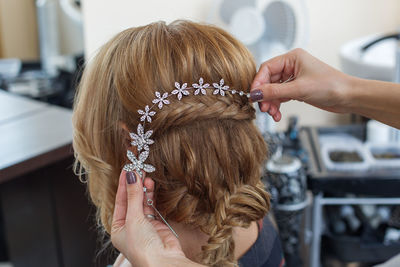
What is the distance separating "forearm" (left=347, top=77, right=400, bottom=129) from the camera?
2.78 ft

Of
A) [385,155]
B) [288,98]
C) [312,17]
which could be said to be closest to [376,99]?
[288,98]

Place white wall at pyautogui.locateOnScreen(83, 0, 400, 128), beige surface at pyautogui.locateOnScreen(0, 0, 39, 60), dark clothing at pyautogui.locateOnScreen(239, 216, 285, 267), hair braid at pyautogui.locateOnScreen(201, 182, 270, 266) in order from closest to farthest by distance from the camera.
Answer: hair braid at pyautogui.locateOnScreen(201, 182, 270, 266) < dark clothing at pyautogui.locateOnScreen(239, 216, 285, 267) < white wall at pyautogui.locateOnScreen(83, 0, 400, 128) < beige surface at pyautogui.locateOnScreen(0, 0, 39, 60)

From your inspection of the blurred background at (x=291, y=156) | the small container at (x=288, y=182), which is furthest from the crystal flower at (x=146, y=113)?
the small container at (x=288, y=182)

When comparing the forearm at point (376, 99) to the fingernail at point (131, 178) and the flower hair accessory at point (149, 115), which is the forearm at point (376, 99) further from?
the fingernail at point (131, 178)

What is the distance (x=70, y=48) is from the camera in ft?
8.75

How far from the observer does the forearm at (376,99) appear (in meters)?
0.85

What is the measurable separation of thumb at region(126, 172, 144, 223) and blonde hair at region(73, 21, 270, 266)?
0.06 metres

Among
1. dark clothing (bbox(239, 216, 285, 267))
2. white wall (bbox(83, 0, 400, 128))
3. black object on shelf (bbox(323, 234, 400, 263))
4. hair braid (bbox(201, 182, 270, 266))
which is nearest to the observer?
hair braid (bbox(201, 182, 270, 266))

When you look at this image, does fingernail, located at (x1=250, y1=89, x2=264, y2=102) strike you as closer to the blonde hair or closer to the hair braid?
the blonde hair

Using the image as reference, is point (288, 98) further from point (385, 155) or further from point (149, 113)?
point (385, 155)

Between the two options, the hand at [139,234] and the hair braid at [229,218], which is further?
the hair braid at [229,218]

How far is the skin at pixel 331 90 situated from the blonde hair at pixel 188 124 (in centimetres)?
6

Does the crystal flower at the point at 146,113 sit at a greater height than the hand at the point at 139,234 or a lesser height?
greater

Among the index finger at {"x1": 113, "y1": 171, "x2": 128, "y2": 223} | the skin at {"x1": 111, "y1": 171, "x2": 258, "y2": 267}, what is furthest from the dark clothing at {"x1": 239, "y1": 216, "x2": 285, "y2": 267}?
the index finger at {"x1": 113, "y1": 171, "x2": 128, "y2": 223}
